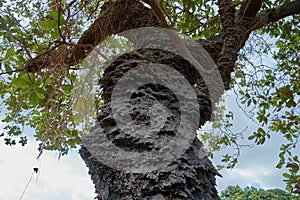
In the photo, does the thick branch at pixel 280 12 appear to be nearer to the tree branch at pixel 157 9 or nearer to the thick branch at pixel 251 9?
the thick branch at pixel 251 9

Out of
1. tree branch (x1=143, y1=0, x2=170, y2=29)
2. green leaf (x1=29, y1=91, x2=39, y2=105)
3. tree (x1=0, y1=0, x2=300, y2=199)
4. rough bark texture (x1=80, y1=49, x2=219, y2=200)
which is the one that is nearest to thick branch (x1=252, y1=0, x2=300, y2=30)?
tree (x1=0, y1=0, x2=300, y2=199)

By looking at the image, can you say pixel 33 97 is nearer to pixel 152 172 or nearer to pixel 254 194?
pixel 152 172

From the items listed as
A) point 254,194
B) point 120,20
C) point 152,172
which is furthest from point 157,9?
point 254,194

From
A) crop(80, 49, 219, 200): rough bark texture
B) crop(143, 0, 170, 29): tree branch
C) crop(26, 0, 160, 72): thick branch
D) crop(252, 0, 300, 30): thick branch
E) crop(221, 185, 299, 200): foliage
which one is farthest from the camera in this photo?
crop(221, 185, 299, 200): foliage

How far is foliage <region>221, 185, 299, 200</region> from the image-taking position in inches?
135

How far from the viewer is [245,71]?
1903 millimetres

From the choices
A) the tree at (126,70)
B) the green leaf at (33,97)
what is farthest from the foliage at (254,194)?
the green leaf at (33,97)

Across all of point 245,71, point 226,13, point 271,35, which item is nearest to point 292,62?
point 271,35

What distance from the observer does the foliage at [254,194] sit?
344 centimetres

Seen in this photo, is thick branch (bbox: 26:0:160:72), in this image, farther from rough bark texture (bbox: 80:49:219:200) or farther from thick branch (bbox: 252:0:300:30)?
thick branch (bbox: 252:0:300:30)

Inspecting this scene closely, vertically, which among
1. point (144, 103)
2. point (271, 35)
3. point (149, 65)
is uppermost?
point (271, 35)

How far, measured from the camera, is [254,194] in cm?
344

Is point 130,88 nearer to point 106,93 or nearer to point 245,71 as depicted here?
point 106,93

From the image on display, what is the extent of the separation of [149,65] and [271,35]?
1791 mm
